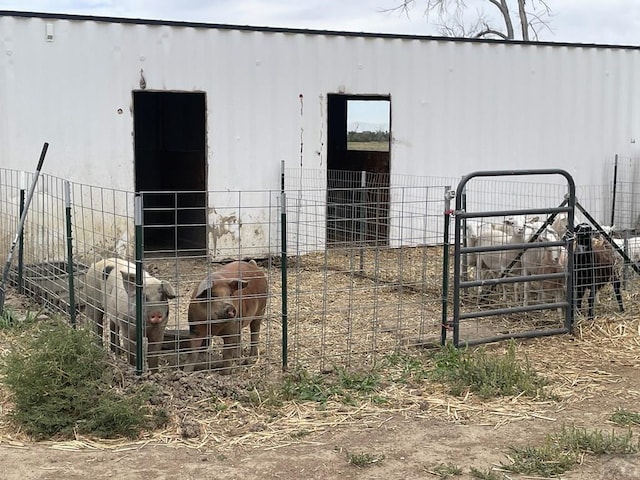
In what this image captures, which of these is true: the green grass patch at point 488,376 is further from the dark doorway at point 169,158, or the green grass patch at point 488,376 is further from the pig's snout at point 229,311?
the dark doorway at point 169,158

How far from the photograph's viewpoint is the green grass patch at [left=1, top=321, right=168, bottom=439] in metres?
4.71

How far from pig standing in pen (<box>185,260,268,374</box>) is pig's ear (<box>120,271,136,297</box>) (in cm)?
43

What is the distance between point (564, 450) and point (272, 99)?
759cm

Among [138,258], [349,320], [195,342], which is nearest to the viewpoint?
[138,258]

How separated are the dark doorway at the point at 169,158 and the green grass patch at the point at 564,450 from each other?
8.75m

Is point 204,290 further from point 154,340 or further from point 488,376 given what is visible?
point 488,376

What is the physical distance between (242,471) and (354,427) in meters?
0.94

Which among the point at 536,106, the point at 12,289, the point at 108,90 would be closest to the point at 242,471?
the point at 12,289

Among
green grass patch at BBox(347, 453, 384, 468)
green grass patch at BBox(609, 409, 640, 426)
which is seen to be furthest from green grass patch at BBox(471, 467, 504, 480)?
green grass patch at BBox(609, 409, 640, 426)

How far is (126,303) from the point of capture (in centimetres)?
562

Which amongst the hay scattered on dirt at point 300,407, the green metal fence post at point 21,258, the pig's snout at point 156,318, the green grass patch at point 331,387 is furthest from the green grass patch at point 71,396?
the green metal fence post at point 21,258

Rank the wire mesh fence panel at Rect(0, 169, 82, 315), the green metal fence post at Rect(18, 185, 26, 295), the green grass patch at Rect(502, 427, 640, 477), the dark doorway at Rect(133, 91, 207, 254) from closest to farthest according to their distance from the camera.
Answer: the green grass patch at Rect(502, 427, 640, 477) → the wire mesh fence panel at Rect(0, 169, 82, 315) → the green metal fence post at Rect(18, 185, 26, 295) → the dark doorway at Rect(133, 91, 207, 254)

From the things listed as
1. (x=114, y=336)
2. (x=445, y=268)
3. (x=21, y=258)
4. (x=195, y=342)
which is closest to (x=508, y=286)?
(x=445, y=268)

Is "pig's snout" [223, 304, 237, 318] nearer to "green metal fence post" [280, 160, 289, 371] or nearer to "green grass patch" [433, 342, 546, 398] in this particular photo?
"green metal fence post" [280, 160, 289, 371]
